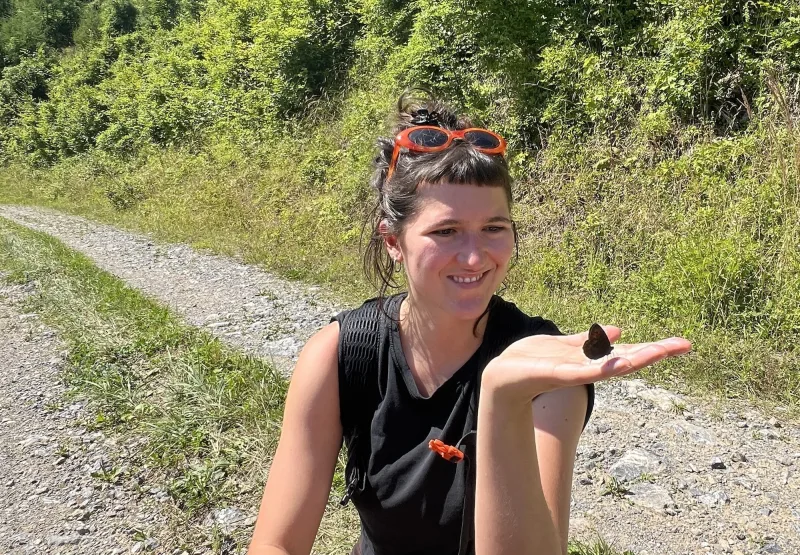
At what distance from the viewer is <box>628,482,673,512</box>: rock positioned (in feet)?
10.8

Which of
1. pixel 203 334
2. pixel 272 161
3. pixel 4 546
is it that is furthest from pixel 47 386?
pixel 272 161

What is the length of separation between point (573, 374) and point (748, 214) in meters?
5.39

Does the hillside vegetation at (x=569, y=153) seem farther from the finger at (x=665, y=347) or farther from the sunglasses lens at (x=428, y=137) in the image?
the finger at (x=665, y=347)

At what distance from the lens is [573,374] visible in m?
1.12

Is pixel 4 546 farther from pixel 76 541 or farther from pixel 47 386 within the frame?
pixel 47 386

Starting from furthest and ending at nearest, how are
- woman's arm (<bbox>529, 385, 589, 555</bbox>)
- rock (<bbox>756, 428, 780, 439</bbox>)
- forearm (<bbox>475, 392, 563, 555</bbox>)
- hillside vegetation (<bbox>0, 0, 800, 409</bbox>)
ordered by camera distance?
hillside vegetation (<bbox>0, 0, 800, 409</bbox>), rock (<bbox>756, 428, 780, 439</bbox>), woman's arm (<bbox>529, 385, 589, 555</bbox>), forearm (<bbox>475, 392, 563, 555</bbox>)

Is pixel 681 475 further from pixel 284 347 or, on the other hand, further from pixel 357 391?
pixel 284 347

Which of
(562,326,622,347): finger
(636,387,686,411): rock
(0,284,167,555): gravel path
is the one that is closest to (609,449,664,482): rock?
(636,387,686,411): rock

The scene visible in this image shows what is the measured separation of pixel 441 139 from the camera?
5.99 feet

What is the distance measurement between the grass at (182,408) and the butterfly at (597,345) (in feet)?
6.99

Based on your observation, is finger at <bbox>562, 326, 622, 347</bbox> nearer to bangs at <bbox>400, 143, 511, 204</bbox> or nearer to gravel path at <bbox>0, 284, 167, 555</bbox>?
bangs at <bbox>400, 143, 511, 204</bbox>

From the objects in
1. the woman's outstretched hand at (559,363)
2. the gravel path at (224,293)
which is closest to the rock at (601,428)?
the gravel path at (224,293)

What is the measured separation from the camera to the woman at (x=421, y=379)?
171 cm

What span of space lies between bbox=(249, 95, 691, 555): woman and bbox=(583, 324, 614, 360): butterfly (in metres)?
0.42
